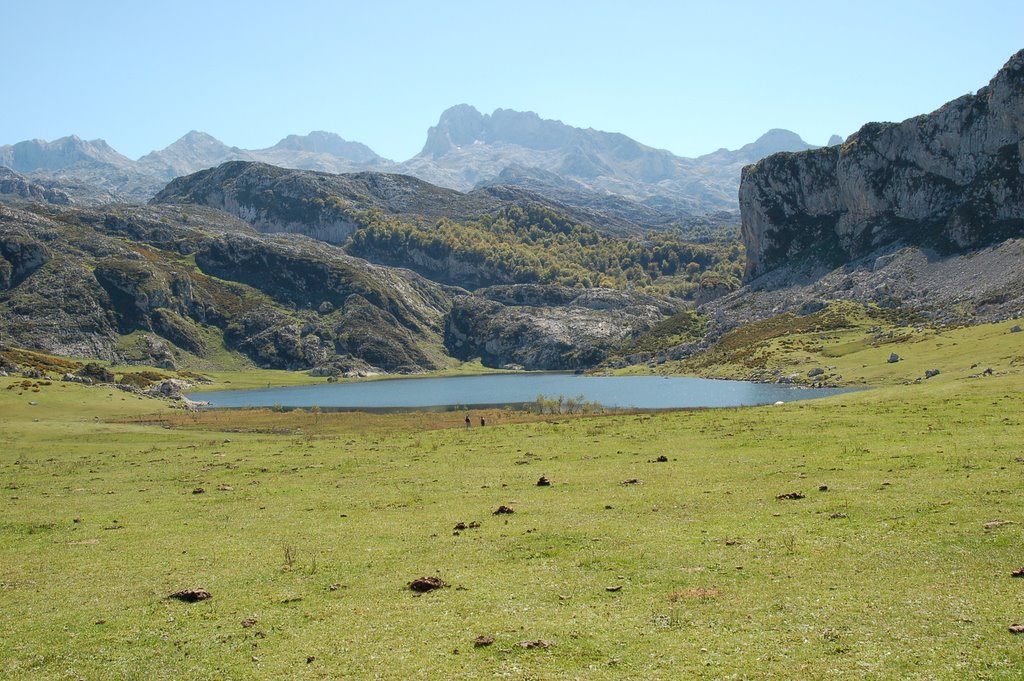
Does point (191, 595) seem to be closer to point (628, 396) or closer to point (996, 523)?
point (996, 523)

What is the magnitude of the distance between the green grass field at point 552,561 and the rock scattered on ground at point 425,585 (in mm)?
322

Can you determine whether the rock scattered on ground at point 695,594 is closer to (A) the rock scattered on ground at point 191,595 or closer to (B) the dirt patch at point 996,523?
(B) the dirt patch at point 996,523

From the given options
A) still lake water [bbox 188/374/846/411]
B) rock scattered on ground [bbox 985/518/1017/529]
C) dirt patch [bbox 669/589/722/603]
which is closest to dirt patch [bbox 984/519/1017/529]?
rock scattered on ground [bbox 985/518/1017/529]

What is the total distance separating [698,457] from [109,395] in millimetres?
92423

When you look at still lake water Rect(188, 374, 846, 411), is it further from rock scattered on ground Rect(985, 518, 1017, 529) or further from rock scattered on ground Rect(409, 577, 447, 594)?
rock scattered on ground Rect(409, 577, 447, 594)

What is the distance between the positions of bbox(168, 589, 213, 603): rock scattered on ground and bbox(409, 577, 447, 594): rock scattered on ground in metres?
6.02

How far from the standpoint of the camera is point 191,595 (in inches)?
859

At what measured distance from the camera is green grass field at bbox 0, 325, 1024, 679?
1627 cm

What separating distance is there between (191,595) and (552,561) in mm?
10722

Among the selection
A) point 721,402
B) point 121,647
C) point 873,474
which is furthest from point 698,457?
point 721,402

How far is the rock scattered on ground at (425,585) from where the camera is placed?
21250 mm

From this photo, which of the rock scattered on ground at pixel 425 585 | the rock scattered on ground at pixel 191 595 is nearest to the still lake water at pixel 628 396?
the rock scattered on ground at pixel 425 585

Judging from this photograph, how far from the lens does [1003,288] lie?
179125 millimetres

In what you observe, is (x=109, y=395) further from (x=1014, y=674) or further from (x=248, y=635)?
(x=1014, y=674)
